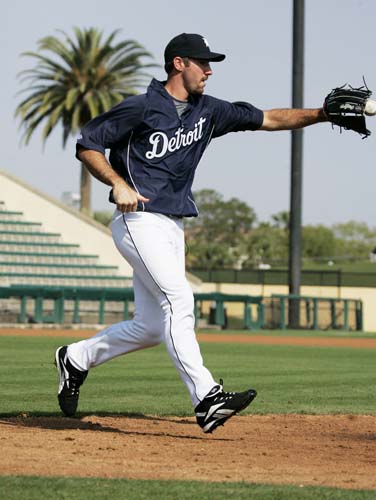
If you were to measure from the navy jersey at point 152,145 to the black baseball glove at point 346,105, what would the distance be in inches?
36.5

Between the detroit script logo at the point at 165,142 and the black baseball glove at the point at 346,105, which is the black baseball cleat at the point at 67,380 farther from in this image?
the black baseball glove at the point at 346,105

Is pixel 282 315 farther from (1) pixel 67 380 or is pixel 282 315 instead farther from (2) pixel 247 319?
(1) pixel 67 380

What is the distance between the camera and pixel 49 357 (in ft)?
48.6

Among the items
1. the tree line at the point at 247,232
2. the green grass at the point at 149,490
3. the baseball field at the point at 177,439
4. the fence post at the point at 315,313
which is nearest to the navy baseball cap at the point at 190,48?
the baseball field at the point at 177,439

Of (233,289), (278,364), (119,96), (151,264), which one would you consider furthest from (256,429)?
(119,96)

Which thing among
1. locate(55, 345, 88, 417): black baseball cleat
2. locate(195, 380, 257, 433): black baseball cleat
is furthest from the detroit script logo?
locate(55, 345, 88, 417): black baseball cleat

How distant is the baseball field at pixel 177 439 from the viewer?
4.92 meters

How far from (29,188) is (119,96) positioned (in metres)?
16.4

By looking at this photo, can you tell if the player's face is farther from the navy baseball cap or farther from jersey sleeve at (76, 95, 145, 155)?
jersey sleeve at (76, 95, 145, 155)

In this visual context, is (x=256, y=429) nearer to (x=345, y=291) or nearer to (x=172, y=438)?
(x=172, y=438)

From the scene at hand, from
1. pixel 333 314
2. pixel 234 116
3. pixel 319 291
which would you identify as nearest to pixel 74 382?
pixel 234 116

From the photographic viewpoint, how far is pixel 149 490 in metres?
4.79

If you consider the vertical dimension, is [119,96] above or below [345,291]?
above

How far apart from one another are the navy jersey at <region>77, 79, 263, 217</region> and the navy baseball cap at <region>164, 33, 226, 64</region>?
23 centimetres
